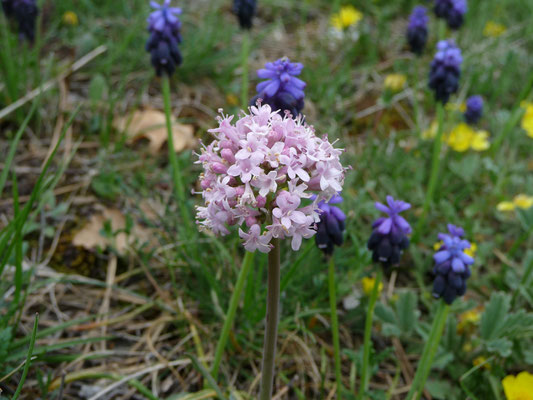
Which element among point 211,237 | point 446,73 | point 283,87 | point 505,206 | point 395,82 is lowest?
point 211,237

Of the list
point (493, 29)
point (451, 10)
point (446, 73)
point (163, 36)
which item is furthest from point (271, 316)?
point (493, 29)

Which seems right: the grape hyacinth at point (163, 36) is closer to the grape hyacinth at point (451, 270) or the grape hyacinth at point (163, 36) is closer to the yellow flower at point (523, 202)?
the grape hyacinth at point (451, 270)

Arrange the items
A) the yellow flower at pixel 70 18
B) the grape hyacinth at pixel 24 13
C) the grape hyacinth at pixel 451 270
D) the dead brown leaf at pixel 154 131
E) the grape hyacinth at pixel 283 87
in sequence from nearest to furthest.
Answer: the grape hyacinth at pixel 283 87, the grape hyacinth at pixel 451 270, the grape hyacinth at pixel 24 13, the dead brown leaf at pixel 154 131, the yellow flower at pixel 70 18

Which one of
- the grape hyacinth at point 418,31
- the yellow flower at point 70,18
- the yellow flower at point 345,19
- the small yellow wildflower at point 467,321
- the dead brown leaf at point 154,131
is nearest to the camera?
the small yellow wildflower at point 467,321

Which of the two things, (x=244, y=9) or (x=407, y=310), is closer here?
(x=407, y=310)

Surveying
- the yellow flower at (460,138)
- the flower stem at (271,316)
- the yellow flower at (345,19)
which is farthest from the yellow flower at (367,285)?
the yellow flower at (345,19)

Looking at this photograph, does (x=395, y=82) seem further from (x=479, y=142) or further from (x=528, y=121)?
(x=528, y=121)

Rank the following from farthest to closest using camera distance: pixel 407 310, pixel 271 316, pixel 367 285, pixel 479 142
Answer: pixel 479 142 < pixel 367 285 < pixel 407 310 < pixel 271 316

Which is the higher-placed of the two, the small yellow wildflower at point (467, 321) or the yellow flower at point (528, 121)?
the yellow flower at point (528, 121)
